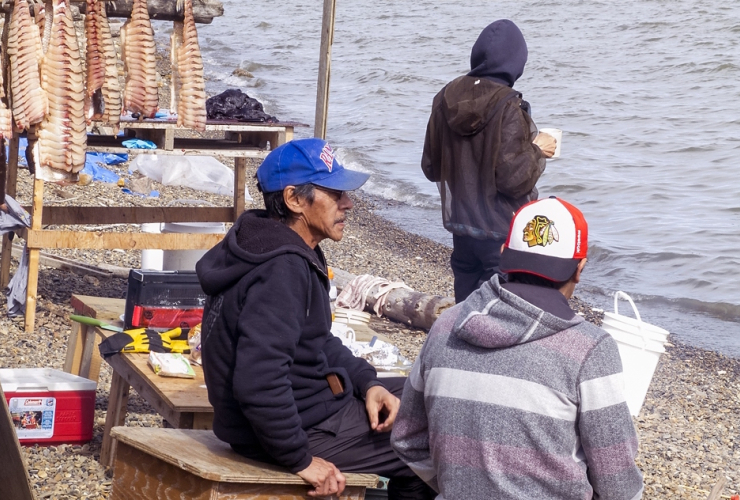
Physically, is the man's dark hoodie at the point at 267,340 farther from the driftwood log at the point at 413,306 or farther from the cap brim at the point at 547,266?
the driftwood log at the point at 413,306

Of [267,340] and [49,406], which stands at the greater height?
[267,340]

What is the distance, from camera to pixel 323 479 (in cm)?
297

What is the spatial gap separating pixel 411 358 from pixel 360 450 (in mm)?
3554

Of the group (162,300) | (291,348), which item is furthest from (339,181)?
(162,300)

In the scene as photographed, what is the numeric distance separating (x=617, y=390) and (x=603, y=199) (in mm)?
13724

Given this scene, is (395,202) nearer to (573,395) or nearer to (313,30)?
(573,395)

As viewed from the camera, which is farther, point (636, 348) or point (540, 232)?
point (636, 348)

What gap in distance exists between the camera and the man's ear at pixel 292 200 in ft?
10.6

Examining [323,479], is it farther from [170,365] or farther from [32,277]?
[32,277]

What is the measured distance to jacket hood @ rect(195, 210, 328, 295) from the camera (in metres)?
3.00

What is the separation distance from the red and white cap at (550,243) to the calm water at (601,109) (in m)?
7.35

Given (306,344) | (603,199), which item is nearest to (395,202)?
(603,199)

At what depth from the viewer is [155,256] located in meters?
7.45

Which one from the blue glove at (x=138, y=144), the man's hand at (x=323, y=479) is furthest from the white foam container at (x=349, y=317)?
the man's hand at (x=323, y=479)
